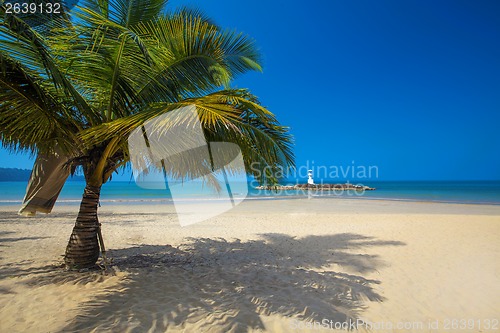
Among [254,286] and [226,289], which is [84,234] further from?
[254,286]

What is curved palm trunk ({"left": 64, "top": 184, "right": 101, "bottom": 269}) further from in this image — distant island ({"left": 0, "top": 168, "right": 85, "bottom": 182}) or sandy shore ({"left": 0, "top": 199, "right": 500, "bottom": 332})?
distant island ({"left": 0, "top": 168, "right": 85, "bottom": 182})

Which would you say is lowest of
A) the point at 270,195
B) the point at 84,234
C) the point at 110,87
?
the point at 270,195

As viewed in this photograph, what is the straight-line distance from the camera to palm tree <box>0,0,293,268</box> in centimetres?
317

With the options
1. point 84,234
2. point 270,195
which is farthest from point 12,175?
point 84,234

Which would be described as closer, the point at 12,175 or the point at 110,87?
the point at 110,87

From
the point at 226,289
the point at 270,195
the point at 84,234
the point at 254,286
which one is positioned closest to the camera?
the point at 226,289

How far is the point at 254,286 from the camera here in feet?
14.1

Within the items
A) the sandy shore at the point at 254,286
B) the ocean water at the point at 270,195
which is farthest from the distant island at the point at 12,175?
the sandy shore at the point at 254,286

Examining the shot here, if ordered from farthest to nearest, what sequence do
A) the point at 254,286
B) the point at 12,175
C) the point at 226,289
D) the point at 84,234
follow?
1. the point at 12,175
2. the point at 84,234
3. the point at 254,286
4. the point at 226,289

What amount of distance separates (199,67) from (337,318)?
4267 mm

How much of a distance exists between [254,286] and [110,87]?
3.99m

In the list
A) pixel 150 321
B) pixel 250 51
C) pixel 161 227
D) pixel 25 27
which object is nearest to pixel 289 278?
pixel 150 321

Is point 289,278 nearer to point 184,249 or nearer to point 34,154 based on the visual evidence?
point 184,249

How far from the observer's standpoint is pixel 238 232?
935 cm
